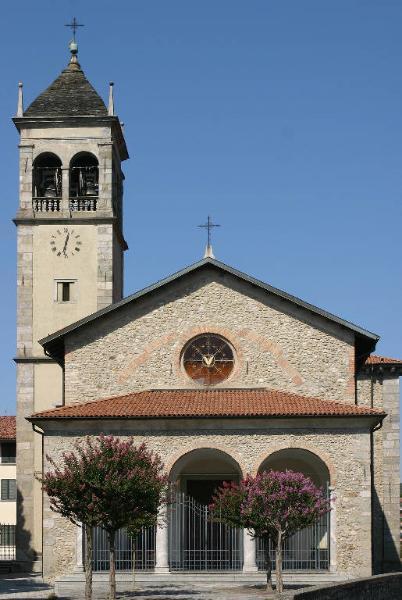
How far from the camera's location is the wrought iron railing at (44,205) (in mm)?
40750

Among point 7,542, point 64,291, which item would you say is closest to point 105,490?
point 64,291

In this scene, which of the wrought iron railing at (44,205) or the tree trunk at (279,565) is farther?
the wrought iron railing at (44,205)

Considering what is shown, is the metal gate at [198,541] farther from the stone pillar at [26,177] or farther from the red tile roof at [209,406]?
the stone pillar at [26,177]

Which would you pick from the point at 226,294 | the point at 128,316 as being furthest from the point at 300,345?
the point at 128,316

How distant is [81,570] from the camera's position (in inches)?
1195

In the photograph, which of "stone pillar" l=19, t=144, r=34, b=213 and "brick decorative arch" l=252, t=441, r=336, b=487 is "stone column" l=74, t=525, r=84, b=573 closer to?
"brick decorative arch" l=252, t=441, r=336, b=487

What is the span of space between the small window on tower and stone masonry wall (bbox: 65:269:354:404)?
20.2ft

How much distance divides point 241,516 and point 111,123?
17.7 m

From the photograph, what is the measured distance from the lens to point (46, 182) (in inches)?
1645

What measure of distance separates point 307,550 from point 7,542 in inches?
1020

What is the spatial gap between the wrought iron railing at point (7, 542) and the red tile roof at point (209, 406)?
17.3 m

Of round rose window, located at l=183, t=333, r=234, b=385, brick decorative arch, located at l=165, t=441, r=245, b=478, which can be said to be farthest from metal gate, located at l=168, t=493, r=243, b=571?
round rose window, located at l=183, t=333, r=234, b=385

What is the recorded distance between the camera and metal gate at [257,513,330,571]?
101 feet

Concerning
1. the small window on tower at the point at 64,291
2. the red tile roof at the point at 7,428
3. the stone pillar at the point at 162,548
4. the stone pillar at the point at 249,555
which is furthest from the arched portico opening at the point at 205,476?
the red tile roof at the point at 7,428
